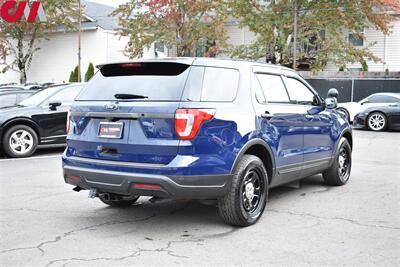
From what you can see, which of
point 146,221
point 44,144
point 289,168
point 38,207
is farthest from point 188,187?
point 44,144

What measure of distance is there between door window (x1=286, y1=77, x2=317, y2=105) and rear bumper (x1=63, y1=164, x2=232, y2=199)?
1.99m

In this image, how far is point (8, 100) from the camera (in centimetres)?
1206

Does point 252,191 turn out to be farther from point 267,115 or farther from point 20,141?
point 20,141

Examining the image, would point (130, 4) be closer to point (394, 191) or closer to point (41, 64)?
point (41, 64)

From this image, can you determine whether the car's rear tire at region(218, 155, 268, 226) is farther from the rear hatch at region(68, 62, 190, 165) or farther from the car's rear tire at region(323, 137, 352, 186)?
the car's rear tire at region(323, 137, 352, 186)

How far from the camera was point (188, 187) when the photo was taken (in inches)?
188

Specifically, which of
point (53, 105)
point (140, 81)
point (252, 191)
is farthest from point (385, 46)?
point (140, 81)

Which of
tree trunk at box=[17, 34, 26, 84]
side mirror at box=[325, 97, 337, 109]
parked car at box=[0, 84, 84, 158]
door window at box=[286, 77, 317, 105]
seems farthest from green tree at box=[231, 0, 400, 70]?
door window at box=[286, 77, 317, 105]

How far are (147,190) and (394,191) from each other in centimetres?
405

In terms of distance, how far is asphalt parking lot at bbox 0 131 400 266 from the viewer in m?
4.38

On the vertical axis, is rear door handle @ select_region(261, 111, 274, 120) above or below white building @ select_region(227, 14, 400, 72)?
below

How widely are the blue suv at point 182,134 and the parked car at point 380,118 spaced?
41.2ft

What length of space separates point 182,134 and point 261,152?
4.27ft

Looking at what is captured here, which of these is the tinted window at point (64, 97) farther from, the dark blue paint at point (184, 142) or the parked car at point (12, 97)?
the dark blue paint at point (184, 142)
